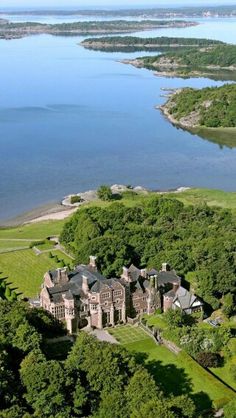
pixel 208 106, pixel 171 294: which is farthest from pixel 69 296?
pixel 208 106

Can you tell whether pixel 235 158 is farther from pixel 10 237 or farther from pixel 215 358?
pixel 215 358

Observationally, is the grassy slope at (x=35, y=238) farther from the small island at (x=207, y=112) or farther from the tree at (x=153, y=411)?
the small island at (x=207, y=112)

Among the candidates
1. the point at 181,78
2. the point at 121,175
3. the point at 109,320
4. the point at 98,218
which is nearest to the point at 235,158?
the point at 121,175

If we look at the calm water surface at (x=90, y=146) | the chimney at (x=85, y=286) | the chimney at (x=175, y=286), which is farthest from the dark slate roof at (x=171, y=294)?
the calm water surface at (x=90, y=146)

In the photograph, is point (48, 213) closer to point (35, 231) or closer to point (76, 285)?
point (35, 231)

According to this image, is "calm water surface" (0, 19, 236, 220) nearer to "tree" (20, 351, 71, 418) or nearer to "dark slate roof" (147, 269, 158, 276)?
"dark slate roof" (147, 269, 158, 276)

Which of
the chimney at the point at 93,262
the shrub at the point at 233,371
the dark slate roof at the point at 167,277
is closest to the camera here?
the shrub at the point at 233,371
